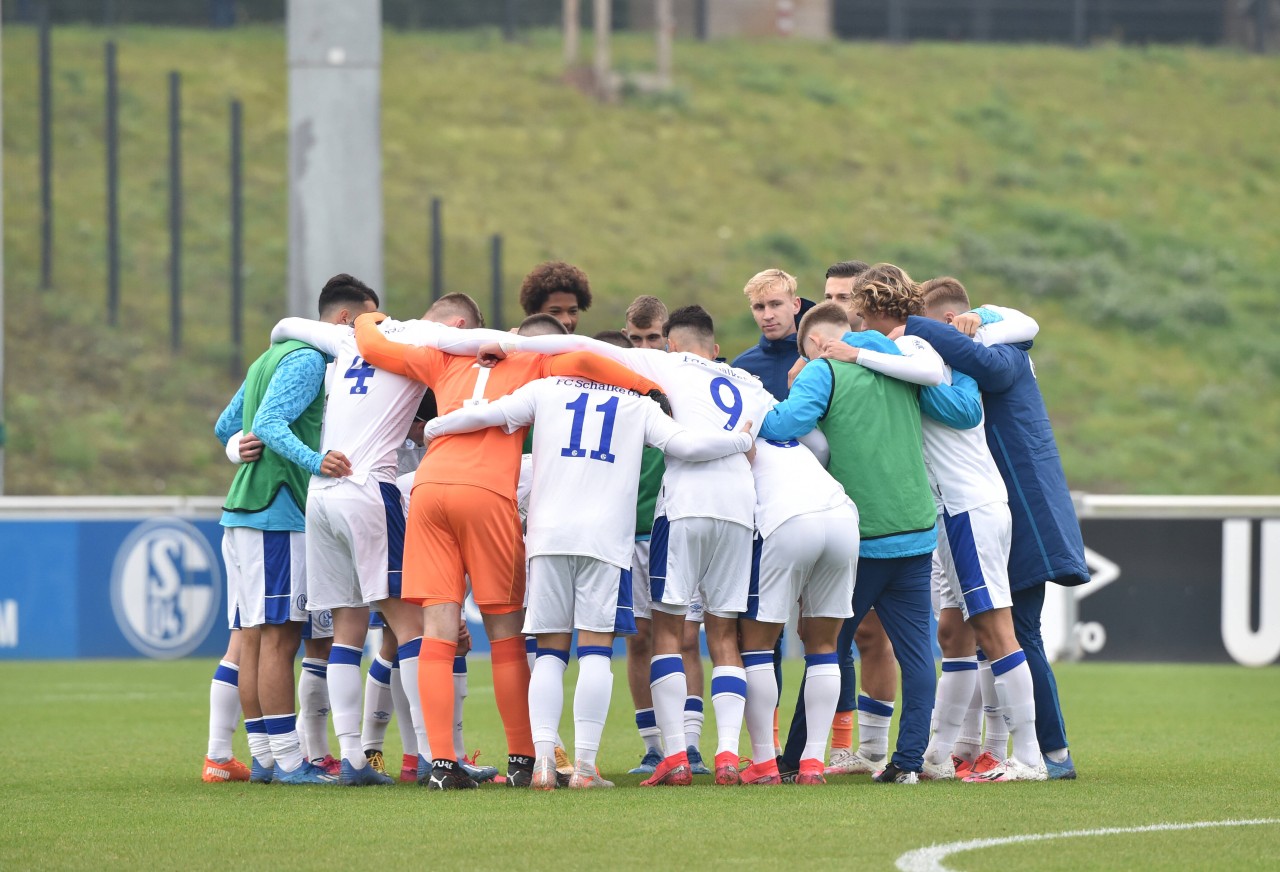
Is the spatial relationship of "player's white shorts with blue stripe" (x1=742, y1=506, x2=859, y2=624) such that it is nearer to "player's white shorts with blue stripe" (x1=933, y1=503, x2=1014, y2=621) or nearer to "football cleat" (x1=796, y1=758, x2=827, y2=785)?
"player's white shorts with blue stripe" (x1=933, y1=503, x2=1014, y2=621)

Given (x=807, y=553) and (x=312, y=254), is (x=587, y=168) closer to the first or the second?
(x=312, y=254)

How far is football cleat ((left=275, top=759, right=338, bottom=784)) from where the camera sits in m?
7.81

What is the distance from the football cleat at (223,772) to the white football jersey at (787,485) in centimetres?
255

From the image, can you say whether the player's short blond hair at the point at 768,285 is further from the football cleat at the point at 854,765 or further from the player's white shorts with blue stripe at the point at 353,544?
the football cleat at the point at 854,765

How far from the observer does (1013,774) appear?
24.7ft

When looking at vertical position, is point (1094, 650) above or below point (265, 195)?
below

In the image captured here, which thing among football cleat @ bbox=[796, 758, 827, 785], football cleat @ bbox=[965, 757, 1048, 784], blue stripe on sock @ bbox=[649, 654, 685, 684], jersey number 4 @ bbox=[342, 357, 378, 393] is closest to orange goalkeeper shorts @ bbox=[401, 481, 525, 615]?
jersey number 4 @ bbox=[342, 357, 378, 393]

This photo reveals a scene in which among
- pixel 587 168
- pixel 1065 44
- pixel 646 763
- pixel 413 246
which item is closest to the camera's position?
pixel 646 763

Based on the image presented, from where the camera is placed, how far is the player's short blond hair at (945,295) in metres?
8.07

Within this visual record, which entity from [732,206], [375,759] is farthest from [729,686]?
[732,206]

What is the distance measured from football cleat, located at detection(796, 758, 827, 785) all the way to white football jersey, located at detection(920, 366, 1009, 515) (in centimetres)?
118

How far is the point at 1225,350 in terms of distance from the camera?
36.4 m

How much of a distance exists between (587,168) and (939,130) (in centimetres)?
901

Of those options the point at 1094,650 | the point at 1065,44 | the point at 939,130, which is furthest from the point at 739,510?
the point at 1065,44
